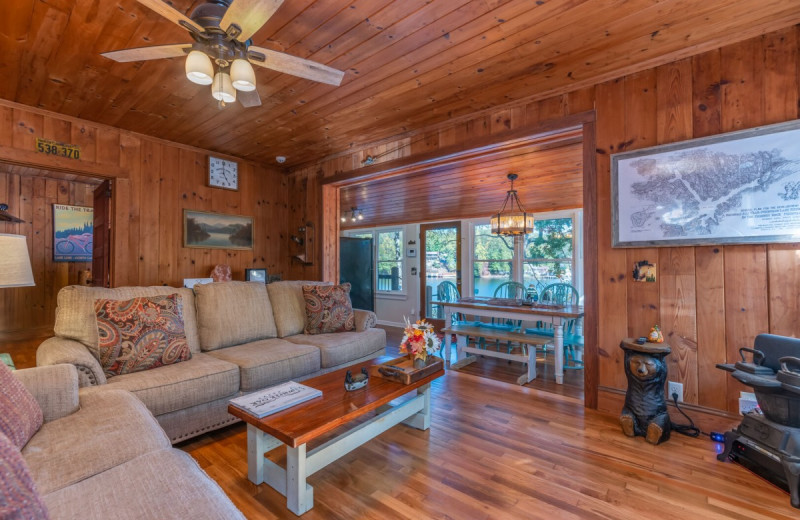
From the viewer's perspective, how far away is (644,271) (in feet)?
7.99

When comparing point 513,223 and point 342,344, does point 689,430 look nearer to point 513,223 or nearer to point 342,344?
point 513,223

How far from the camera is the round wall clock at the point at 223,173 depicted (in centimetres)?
408

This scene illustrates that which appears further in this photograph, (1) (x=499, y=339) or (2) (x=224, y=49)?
(1) (x=499, y=339)

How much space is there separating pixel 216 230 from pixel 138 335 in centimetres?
222

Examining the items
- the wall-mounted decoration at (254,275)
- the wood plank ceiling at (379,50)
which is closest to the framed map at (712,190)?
the wood plank ceiling at (379,50)

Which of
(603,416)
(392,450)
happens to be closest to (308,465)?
(392,450)

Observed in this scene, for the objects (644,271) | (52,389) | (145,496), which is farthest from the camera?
(644,271)

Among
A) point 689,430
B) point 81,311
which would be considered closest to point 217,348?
point 81,311

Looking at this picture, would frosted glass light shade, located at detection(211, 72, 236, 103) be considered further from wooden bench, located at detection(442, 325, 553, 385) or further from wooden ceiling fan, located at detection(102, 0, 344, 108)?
wooden bench, located at detection(442, 325, 553, 385)

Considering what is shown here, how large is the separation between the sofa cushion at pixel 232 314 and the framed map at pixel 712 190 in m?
2.83

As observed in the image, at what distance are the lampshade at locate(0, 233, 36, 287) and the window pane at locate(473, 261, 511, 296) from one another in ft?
16.3

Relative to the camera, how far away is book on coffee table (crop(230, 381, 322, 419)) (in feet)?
5.34

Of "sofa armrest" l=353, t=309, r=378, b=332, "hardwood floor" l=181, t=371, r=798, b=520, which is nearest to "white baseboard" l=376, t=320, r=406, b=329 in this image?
"sofa armrest" l=353, t=309, r=378, b=332

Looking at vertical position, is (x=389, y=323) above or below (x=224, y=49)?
below
